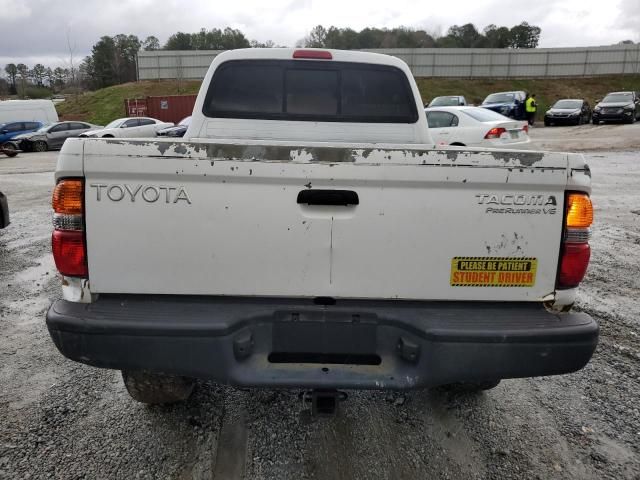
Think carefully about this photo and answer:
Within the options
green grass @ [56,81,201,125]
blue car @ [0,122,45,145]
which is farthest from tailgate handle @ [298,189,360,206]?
green grass @ [56,81,201,125]

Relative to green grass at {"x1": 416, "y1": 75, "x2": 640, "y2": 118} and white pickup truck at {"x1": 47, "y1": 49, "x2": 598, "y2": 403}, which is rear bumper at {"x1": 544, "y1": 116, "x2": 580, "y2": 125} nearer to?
green grass at {"x1": 416, "y1": 75, "x2": 640, "y2": 118}

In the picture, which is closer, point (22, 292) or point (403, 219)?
point (403, 219)

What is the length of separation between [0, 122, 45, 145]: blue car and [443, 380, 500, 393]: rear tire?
26619 millimetres

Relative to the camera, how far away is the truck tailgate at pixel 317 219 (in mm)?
2137

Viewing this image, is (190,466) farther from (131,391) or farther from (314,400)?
(314,400)

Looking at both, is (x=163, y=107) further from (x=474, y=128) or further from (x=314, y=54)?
(x=314, y=54)

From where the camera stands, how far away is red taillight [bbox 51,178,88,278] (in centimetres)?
215

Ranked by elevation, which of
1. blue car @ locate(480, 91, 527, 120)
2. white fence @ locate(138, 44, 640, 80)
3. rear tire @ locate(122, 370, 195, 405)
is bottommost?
rear tire @ locate(122, 370, 195, 405)

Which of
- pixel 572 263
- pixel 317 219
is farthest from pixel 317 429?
pixel 572 263

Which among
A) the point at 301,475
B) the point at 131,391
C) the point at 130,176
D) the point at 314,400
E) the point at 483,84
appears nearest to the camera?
the point at 130,176

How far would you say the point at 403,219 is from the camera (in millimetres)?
2178

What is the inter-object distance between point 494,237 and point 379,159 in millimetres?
627

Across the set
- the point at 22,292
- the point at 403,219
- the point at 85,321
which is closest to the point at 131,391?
the point at 85,321

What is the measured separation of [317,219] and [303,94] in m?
1.80
